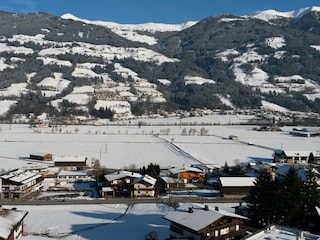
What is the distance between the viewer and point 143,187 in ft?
81.0

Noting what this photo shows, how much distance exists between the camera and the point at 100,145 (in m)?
45.8

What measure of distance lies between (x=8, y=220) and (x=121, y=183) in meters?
10.1

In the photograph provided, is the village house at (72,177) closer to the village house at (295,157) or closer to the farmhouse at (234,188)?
the farmhouse at (234,188)

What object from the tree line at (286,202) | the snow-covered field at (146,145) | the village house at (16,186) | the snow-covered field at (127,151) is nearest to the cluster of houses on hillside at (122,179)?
the village house at (16,186)

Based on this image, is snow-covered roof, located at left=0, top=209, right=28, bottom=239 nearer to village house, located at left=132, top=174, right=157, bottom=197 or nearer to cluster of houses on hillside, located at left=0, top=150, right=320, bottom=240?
cluster of houses on hillside, located at left=0, top=150, right=320, bottom=240

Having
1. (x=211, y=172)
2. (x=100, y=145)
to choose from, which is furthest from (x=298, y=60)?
(x=211, y=172)

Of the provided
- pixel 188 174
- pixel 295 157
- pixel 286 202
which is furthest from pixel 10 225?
pixel 295 157

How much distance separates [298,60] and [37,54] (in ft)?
243

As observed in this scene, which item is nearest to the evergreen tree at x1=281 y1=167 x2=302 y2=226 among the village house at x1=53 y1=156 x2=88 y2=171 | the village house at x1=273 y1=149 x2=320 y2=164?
the village house at x1=53 y1=156 x2=88 y2=171

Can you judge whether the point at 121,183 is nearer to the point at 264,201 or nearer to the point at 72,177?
the point at 72,177

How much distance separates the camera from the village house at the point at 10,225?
15.1 meters

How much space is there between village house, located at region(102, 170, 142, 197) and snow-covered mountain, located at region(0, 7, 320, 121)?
54779 millimetres

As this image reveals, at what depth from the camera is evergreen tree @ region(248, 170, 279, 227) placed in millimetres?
16875

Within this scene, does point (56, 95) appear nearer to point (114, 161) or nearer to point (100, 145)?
point (100, 145)
